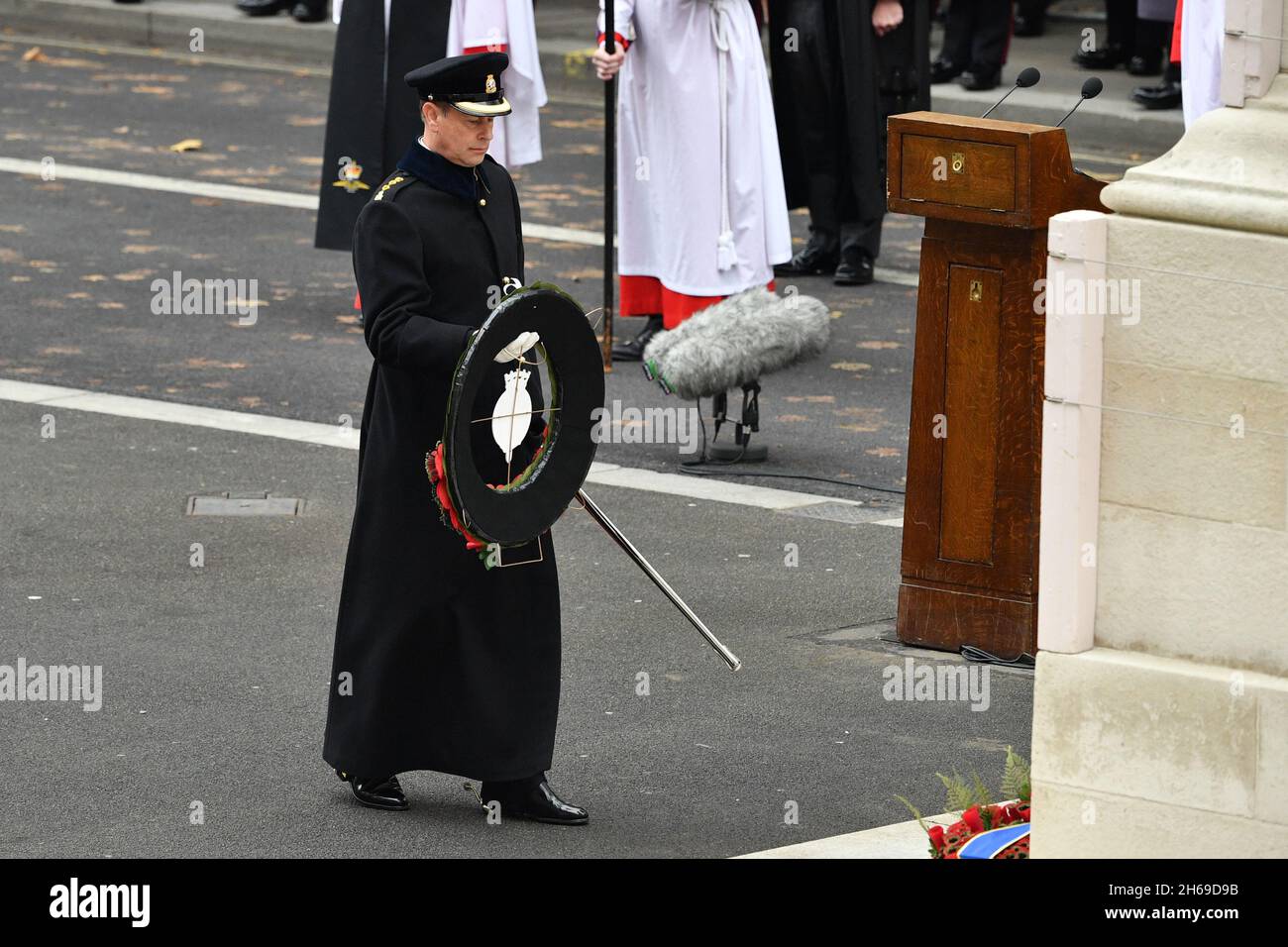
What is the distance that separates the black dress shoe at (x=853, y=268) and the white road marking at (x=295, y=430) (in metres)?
3.57

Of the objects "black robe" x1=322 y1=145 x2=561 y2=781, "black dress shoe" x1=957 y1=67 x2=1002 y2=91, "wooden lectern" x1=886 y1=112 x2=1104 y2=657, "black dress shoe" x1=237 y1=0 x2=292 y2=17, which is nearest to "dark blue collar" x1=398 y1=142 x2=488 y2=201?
"black robe" x1=322 y1=145 x2=561 y2=781

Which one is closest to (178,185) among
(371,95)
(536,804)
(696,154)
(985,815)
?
(371,95)

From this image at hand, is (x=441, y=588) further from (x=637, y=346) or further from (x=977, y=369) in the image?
(x=637, y=346)

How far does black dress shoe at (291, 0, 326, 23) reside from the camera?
21109 mm

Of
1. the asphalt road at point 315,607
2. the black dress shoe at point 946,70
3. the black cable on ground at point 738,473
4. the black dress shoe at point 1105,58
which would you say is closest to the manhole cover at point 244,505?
the asphalt road at point 315,607

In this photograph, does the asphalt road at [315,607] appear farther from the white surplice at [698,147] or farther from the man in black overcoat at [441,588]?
the white surplice at [698,147]

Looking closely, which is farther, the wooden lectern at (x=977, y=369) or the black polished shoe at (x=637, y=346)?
the black polished shoe at (x=637, y=346)

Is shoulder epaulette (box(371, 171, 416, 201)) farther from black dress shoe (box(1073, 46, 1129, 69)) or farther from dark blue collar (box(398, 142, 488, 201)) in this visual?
black dress shoe (box(1073, 46, 1129, 69))

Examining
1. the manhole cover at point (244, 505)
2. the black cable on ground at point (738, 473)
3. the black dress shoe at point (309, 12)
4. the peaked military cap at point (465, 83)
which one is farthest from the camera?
the black dress shoe at point (309, 12)

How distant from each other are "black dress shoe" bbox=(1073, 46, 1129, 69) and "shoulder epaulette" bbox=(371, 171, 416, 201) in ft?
44.8

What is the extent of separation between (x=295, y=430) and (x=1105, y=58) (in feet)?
35.1

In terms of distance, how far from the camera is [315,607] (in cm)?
768

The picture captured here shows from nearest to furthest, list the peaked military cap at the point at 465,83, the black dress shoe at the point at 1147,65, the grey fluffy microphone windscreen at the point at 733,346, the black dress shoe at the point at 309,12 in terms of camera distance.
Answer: the peaked military cap at the point at 465,83 < the grey fluffy microphone windscreen at the point at 733,346 < the black dress shoe at the point at 1147,65 < the black dress shoe at the point at 309,12

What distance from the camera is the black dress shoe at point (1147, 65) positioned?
60.3 ft
